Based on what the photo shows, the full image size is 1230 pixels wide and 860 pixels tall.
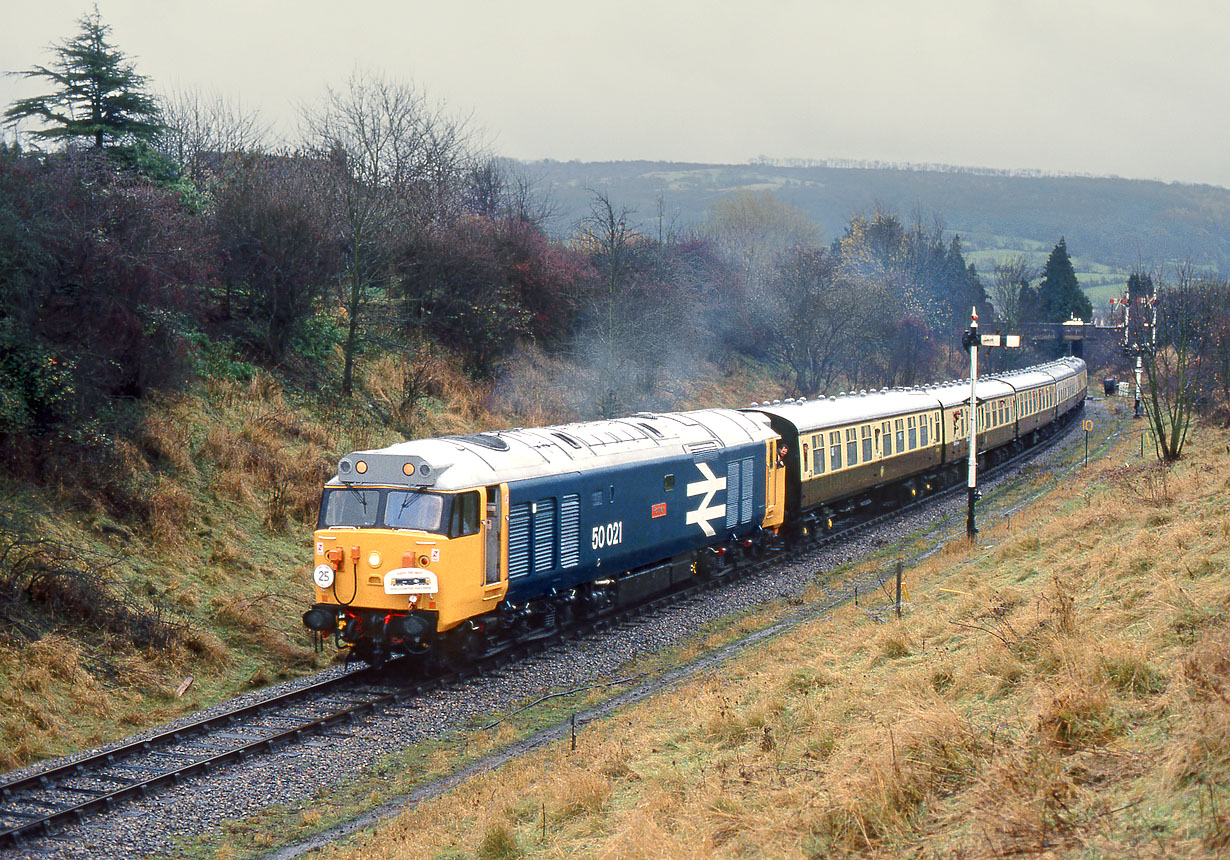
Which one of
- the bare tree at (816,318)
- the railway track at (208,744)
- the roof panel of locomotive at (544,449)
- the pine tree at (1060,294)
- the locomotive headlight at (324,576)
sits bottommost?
the railway track at (208,744)

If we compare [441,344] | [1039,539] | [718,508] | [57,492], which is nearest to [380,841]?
[57,492]

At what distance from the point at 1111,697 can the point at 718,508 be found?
13668 millimetres

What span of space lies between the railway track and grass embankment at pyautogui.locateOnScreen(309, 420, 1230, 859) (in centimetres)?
285

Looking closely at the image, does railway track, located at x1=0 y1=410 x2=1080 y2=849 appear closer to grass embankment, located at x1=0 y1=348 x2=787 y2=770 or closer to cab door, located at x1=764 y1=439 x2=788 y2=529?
grass embankment, located at x1=0 y1=348 x2=787 y2=770

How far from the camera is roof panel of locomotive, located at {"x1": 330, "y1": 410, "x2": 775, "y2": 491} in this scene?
51.4 ft

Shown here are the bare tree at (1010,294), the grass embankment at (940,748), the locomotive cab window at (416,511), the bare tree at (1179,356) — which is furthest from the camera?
the bare tree at (1010,294)

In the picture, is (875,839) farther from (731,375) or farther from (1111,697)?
(731,375)

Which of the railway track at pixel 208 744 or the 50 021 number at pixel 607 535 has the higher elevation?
the 50 021 number at pixel 607 535

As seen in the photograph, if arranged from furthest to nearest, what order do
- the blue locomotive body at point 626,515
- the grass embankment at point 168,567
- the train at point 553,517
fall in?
the blue locomotive body at point 626,515
the train at point 553,517
the grass embankment at point 168,567

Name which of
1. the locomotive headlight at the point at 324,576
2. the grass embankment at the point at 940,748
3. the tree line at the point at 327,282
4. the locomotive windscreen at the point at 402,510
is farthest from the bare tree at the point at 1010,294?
the locomotive headlight at the point at 324,576

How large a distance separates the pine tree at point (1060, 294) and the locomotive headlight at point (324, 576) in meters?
110

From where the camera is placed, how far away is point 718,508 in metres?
22.8

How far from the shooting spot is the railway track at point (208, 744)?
36.8ft

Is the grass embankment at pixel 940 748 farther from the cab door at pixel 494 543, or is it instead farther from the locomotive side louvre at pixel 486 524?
the locomotive side louvre at pixel 486 524
